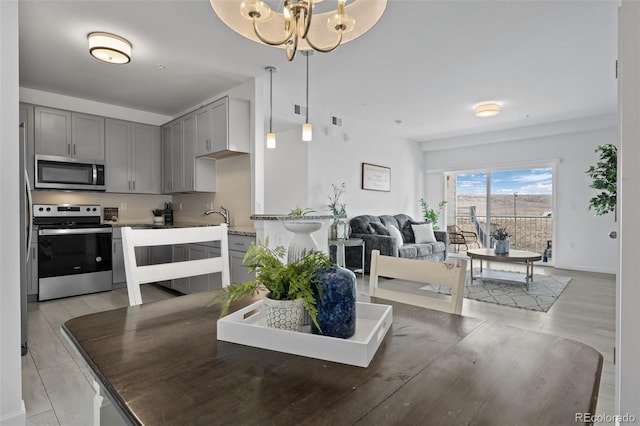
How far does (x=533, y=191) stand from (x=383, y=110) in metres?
3.65

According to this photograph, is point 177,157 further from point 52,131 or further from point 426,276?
point 426,276

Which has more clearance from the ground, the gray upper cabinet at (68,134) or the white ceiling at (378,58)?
the white ceiling at (378,58)

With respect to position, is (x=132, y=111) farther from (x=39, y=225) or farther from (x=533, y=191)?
(x=533, y=191)

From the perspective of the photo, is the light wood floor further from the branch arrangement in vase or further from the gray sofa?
the branch arrangement in vase

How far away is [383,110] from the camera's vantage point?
532 cm

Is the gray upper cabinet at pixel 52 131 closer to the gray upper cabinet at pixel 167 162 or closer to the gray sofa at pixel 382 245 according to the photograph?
the gray upper cabinet at pixel 167 162

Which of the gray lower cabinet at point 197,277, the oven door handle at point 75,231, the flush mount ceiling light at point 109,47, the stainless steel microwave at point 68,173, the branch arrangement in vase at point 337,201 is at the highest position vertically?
the flush mount ceiling light at point 109,47

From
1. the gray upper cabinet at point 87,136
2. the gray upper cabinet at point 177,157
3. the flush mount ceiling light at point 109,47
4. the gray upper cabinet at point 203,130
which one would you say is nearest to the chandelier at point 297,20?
the flush mount ceiling light at point 109,47

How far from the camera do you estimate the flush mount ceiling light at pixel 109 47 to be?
2891 millimetres

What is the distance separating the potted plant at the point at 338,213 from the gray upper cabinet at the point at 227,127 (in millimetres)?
1603

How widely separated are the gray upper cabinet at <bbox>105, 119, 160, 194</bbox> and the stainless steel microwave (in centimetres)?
16

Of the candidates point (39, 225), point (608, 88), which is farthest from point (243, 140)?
point (608, 88)

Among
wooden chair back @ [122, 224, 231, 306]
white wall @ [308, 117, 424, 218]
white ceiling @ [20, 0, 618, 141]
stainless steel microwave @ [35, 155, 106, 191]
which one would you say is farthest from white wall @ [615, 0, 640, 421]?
stainless steel microwave @ [35, 155, 106, 191]

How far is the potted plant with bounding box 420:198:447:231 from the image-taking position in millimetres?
7354
